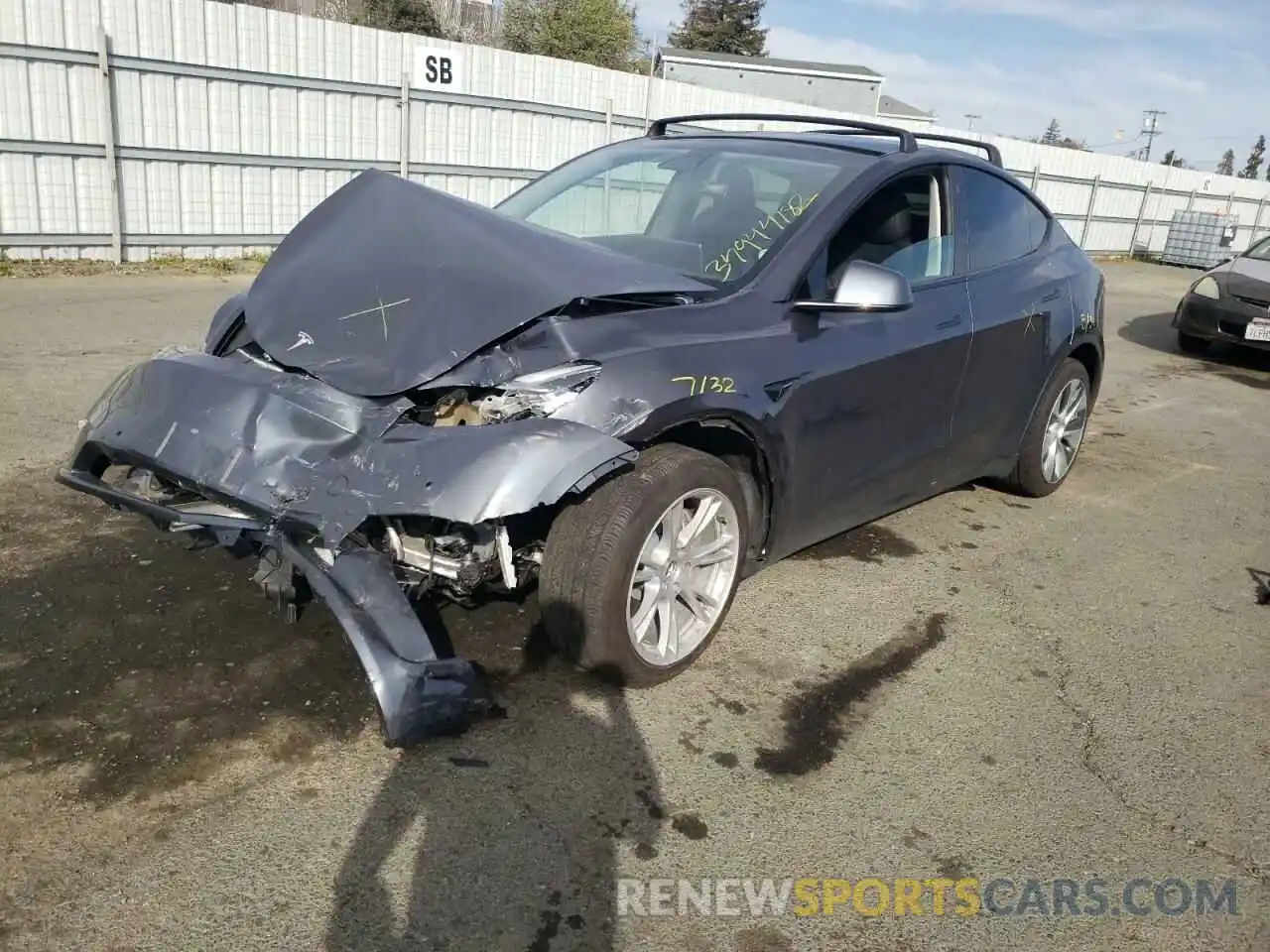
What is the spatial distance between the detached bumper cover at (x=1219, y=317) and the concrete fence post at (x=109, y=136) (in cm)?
1144

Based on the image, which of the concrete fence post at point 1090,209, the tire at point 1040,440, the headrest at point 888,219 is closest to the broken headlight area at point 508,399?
the headrest at point 888,219

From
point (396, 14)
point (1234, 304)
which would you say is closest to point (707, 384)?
point (1234, 304)

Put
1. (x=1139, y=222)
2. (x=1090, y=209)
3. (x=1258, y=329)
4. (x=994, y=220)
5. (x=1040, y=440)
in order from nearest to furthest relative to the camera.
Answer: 1. (x=994, y=220)
2. (x=1040, y=440)
3. (x=1258, y=329)
4. (x=1090, y=209)
5. (x=1139, y=222)

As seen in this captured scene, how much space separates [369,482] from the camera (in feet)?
9.04

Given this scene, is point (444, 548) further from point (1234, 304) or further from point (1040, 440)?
point (1234, 304)

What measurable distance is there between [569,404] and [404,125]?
1135cm

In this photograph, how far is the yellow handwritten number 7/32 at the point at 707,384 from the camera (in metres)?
3.12

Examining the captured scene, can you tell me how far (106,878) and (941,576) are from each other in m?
3.34

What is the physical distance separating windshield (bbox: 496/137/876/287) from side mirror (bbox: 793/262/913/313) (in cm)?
29

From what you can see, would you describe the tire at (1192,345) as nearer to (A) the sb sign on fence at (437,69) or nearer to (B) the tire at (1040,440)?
(B) the tire at (1040,440)

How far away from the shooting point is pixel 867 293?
3471mm

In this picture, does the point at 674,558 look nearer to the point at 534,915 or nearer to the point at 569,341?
the point at 569,341

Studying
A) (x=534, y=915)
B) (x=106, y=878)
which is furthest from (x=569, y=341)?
(x=106, y=878)

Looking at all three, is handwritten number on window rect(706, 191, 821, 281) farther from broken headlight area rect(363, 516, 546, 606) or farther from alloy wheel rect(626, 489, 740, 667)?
broken headlight area rect(363, 516, 546, 606)
